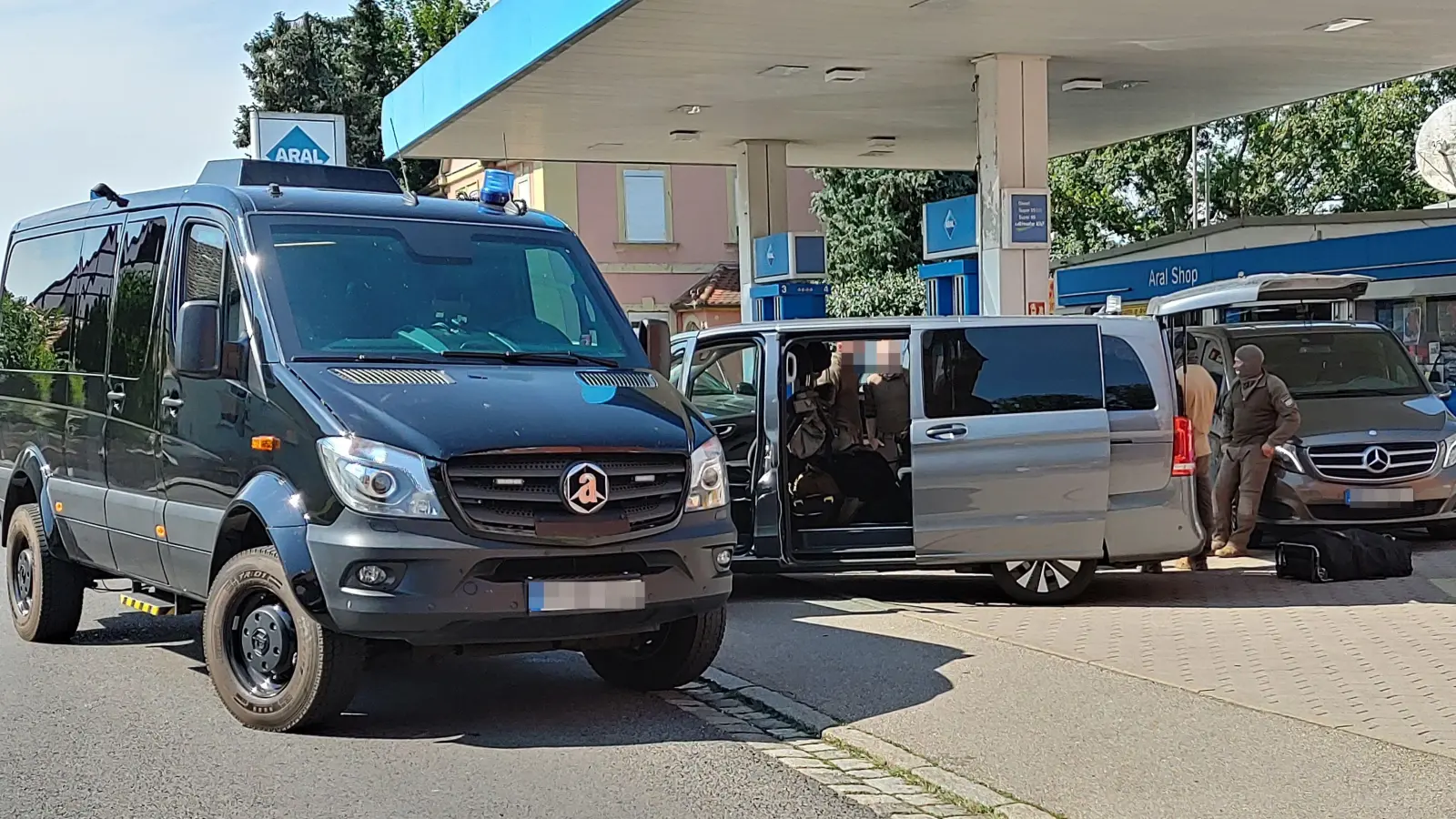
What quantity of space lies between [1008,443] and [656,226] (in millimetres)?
31538

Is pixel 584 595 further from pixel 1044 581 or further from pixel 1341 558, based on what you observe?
pixel 1341 558

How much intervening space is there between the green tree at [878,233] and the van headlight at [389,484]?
28.5m

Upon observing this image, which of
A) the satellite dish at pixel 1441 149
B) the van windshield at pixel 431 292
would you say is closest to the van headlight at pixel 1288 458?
the van windshield at pixel 431 292

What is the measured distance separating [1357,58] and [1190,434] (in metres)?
9.56

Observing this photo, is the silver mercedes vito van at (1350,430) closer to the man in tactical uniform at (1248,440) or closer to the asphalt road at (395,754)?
the man in tactical uniform at (1248,440)

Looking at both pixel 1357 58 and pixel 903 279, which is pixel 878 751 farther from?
pixel 903 279

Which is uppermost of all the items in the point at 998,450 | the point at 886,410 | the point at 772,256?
the point at 772,256

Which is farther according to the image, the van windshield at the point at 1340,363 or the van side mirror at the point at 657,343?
the van windshield at the point at 1340,363

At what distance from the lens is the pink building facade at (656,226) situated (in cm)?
3962

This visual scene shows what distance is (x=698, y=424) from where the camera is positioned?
23.2 feet

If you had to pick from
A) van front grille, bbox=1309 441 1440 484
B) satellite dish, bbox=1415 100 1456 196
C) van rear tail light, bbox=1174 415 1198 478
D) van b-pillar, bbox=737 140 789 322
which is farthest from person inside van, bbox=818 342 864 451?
satellite dish, bbox=1415 100 1456 196

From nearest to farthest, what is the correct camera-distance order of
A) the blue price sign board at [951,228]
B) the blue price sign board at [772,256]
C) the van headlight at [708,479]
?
the van headlight at [708,479], the blue price sign board at [951,228], the blue price sign board at [772,256]

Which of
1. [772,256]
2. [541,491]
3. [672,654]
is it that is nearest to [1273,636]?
[672,654]

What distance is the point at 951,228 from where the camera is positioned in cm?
1825
